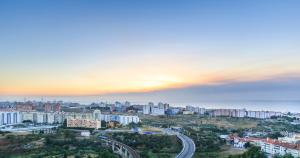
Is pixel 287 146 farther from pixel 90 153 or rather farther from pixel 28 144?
pixel 28 144

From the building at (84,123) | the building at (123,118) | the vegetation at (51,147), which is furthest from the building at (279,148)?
the building at (123,118)

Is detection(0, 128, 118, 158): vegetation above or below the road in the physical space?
above

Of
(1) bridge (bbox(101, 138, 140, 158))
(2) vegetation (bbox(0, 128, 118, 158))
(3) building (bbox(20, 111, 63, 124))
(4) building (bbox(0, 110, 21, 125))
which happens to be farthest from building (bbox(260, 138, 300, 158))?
(4) building (bbox(0, 110, 21, 125))

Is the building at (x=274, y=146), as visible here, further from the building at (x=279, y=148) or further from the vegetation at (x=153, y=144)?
the vegetation at (x=153, y=144)

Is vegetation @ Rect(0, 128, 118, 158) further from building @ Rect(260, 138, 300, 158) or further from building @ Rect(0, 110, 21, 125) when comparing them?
building @ Rect(0, 110, 21, 125)

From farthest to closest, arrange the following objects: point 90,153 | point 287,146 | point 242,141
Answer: point 242,141 → point 287,146 → point 90,153

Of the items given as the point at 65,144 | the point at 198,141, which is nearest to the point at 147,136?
the point at 198,141
